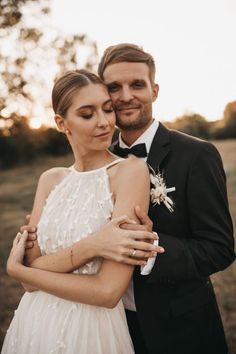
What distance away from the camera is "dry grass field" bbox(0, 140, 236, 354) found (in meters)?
5.53

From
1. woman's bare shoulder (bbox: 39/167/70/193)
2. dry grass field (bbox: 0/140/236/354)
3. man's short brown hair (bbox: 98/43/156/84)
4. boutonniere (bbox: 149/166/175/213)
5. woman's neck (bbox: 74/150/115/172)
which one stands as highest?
man's short brown hair (bbox: 98/43/156/84)

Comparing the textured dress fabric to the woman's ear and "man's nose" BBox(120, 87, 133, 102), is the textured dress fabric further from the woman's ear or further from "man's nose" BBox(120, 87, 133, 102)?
"man's nose" BBox(120, 87, 133, 102)

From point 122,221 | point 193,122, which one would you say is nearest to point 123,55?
point 122,221

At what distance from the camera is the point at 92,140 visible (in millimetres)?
2490

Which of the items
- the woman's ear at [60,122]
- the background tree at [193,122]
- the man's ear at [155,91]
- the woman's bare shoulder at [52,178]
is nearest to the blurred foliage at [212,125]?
the background tree at [193,122]

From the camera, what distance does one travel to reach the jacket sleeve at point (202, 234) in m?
2.22

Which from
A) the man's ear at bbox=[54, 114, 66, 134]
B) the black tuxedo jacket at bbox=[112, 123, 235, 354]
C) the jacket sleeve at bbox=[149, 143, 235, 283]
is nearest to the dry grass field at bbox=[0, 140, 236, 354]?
the black tuxedo jacket at bbox=[112, 123, 235, 354]

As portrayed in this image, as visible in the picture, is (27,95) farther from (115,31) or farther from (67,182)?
(67,182)

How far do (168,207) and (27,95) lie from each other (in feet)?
24.4

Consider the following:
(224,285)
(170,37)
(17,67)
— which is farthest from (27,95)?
(224,285)

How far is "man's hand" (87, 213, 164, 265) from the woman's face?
0.62 m

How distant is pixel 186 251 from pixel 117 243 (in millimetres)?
466

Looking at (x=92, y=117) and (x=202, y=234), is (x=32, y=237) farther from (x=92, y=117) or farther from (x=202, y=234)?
(x=202, y=234)

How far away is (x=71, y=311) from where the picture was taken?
2.33 metres
